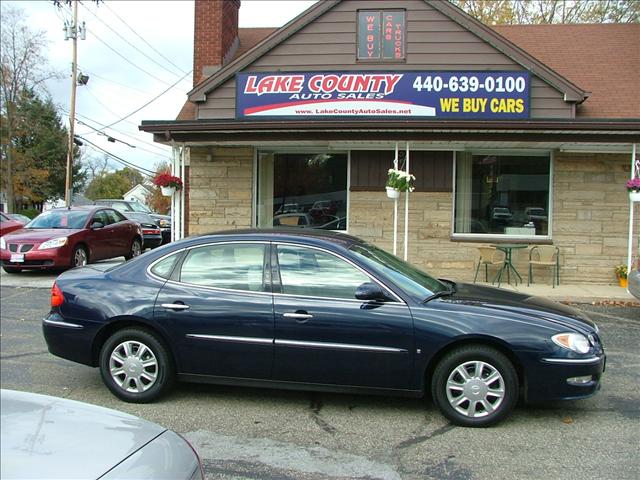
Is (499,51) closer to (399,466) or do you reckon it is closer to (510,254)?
(510,254)

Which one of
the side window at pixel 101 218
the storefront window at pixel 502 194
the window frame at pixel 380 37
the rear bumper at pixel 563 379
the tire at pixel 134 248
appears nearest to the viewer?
the rear bumper at pixel 563 379

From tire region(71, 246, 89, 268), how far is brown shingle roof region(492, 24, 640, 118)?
10.7 m

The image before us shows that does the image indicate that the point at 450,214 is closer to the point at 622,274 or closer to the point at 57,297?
the point at 622,274

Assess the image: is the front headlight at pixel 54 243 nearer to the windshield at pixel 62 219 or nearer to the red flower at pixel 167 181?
the windshield at pixel 62 219

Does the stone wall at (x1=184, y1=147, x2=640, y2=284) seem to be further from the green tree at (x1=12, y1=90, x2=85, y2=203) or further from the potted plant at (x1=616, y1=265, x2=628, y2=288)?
the green tree at (x1=12, y1=90, x2=85, y2=203)

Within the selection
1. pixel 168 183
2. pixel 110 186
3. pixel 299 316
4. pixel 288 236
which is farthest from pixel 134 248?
pixel 110 186

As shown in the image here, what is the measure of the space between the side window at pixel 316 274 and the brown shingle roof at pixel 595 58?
29.1 ft

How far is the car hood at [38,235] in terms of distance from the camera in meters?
11.4

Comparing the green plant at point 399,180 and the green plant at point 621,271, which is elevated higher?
the green plant at point 399,180

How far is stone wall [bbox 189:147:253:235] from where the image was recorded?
1188cm

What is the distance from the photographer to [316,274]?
4.60m

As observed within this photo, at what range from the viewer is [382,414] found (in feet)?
14.9

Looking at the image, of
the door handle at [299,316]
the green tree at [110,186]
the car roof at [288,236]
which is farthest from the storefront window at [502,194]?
the green tree at [110,186]

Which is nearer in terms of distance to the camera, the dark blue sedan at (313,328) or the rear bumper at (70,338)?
the dark blue sedan at (313,328)
